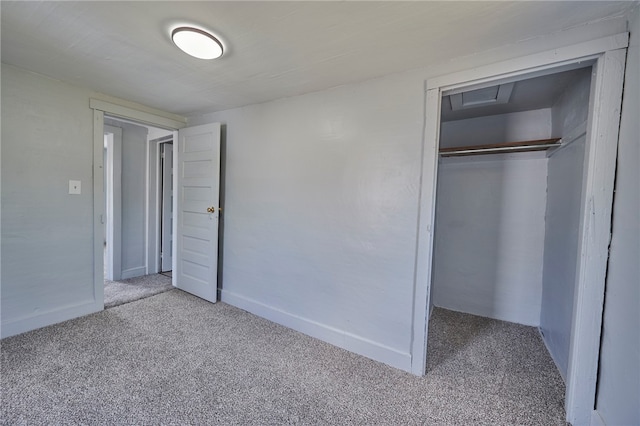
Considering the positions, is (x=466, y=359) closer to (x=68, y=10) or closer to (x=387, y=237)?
(x=387, y=237)

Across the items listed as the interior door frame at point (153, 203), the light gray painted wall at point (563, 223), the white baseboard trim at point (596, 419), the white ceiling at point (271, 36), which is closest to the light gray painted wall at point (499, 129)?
the light gray painted wall at point (563, 223)

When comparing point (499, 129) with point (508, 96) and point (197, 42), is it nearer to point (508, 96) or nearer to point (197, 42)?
point (508, 96)

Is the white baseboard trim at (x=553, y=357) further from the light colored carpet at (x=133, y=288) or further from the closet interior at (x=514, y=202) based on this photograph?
the light colored carpet at (x=133, y=288)

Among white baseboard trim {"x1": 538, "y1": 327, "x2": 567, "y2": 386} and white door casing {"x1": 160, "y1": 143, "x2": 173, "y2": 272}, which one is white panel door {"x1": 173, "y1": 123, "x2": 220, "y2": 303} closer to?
white door casing {"x1": 160, "y1": 143, "x2": 173, "y2": 272}

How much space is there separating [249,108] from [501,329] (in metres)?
3.34

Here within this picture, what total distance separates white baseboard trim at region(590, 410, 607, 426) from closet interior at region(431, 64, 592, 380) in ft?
1.68

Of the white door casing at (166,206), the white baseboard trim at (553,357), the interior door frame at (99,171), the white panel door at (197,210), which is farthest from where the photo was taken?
the white door casing at (166,206)

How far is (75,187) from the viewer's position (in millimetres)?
2500

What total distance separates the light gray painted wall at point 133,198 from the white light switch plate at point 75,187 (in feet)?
3.93

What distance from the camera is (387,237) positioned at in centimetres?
202

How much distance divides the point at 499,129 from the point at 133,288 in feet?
15.2

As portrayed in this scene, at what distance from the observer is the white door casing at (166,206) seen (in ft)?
13.1

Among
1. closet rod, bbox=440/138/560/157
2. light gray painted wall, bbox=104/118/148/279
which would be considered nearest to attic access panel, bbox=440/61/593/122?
closet rod, bbox=440/138/560/157

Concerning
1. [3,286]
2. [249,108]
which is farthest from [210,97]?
[3,286]
